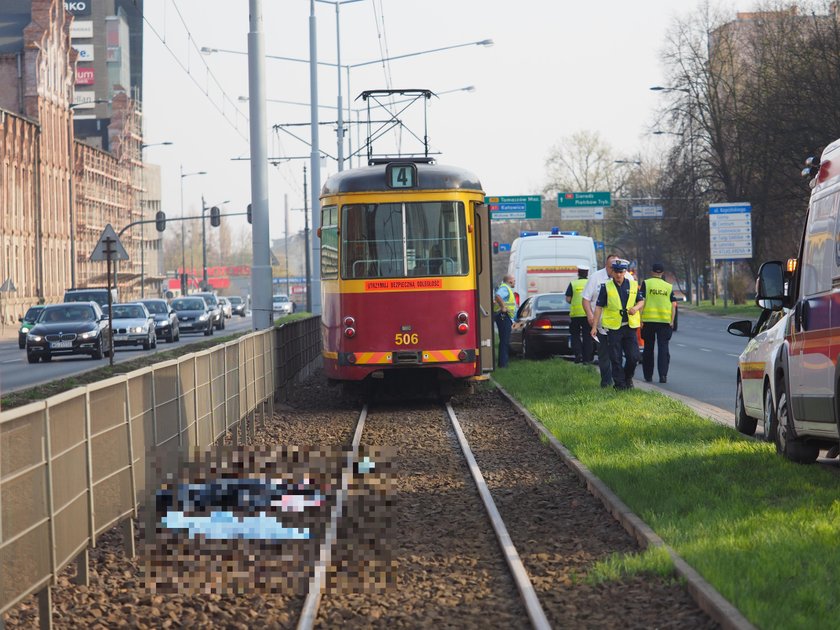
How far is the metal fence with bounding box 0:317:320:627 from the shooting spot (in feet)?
22.0

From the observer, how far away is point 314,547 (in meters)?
9.32

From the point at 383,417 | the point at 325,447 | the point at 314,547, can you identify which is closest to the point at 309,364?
the point at 383,417

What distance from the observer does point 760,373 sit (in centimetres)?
1389

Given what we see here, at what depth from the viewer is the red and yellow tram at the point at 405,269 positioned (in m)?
Result: 20.0

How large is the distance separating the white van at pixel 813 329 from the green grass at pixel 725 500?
0.38 meters

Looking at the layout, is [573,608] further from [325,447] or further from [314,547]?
[325,447]

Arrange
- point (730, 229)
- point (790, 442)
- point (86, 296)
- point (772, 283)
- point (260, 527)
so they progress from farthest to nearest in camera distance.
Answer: point (730, 229) → point (86, 296) → point (790, 442) → point (772, 283) → point (260, 527)

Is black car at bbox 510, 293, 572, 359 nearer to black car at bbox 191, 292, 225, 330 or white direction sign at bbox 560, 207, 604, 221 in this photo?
black car at bbox 191, 292, 225, 330

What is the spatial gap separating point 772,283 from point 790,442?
52.7 inches

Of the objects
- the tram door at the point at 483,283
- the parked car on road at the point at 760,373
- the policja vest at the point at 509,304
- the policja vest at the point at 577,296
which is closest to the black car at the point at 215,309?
the policja vest at the point at 509,304

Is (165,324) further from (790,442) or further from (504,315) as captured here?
(790,442)

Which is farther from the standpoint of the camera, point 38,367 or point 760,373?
point 38,367

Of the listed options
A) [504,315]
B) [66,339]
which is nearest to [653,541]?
[504,315]

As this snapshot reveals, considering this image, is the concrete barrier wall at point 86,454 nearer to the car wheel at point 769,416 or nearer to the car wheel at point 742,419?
the car wheel at point 769,416
